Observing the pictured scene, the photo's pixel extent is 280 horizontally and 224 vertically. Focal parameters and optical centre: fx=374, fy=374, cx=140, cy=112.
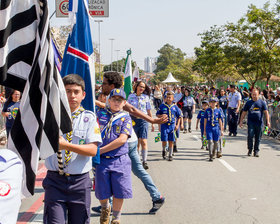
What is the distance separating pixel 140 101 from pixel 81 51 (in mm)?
5137

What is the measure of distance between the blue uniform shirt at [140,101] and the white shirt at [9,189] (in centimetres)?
700

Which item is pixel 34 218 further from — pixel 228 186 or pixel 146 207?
pixel 228 186

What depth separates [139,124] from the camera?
8477mm

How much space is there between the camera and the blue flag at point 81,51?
146 inches

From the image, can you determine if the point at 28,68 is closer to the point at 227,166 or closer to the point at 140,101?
the point at 140,101

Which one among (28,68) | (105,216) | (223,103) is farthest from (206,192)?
(223,103)

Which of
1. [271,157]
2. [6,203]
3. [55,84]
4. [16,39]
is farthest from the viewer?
[271,157]

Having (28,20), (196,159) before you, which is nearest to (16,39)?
(28,20)

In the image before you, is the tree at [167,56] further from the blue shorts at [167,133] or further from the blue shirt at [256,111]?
the blue shorts at [167,133]

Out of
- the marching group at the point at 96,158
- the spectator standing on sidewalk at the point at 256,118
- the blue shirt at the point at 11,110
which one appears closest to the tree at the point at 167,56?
the spectator standing on sidewalk at the point at 256,118

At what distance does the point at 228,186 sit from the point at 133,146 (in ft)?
8.96

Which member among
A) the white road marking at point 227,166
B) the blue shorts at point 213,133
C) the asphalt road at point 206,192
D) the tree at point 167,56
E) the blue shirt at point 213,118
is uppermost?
the tree at point 167,56

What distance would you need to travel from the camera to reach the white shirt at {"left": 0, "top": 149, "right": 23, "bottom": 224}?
143 cm

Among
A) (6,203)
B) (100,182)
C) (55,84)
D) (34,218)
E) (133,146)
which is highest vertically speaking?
(55,84)
